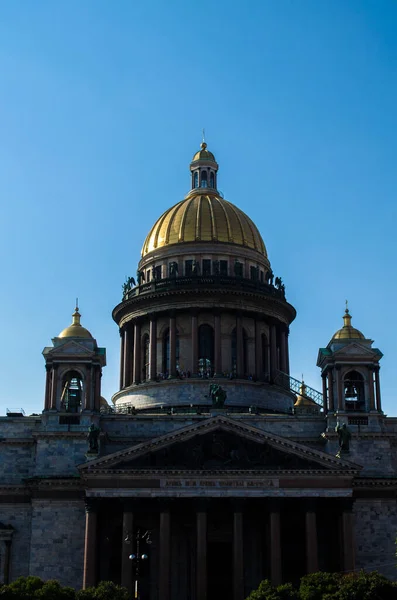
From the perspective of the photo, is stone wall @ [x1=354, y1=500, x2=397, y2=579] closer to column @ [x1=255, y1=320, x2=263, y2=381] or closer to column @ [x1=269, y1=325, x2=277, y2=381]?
column @ [x1=255, y1=320, x2=263, y2=381]

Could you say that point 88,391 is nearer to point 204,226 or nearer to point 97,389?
point 97,389

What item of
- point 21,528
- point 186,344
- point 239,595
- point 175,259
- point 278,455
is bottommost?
point 239,595

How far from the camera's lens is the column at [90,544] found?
195 ft

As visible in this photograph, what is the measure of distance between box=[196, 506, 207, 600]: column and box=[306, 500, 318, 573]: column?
608 centimetres

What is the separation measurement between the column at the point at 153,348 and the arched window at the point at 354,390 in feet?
48.3

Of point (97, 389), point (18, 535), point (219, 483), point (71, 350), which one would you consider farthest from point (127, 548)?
point (71, 350)

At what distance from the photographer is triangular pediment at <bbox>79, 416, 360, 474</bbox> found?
2434 inches

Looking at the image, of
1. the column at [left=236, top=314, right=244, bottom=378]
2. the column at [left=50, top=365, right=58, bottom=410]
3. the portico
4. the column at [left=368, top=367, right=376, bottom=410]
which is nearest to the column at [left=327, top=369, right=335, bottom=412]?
the column at [left=368, top=367, right=376, bottom=410]

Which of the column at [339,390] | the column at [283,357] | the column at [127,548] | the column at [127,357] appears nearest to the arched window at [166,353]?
the column at [127,357]

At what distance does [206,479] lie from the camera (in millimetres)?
61625

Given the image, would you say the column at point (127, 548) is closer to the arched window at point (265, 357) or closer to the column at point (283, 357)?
the arched window at point (265, 357)

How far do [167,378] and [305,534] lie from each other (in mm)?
18229

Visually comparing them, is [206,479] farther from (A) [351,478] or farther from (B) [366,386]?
(B) [366,386]

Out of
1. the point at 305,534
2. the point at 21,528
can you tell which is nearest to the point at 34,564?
the point at 21,528
